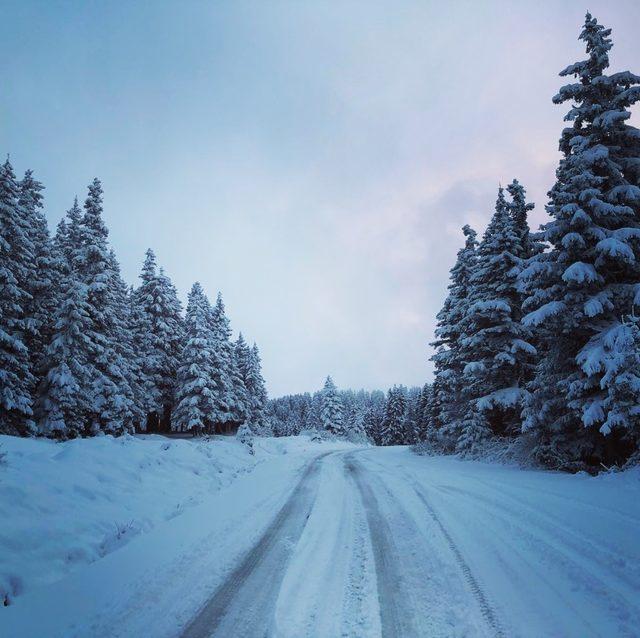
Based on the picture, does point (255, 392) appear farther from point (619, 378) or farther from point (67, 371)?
point (619, 378)

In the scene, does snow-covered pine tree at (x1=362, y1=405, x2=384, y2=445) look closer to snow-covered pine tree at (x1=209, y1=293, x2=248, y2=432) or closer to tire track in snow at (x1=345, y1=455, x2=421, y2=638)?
snow-covered pine tree at (x1=209, y1=293, x2=248, y2=432)

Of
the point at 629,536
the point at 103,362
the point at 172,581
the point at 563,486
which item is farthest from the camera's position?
the point at 103,362

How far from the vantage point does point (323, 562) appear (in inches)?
204

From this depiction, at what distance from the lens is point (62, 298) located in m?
23.7

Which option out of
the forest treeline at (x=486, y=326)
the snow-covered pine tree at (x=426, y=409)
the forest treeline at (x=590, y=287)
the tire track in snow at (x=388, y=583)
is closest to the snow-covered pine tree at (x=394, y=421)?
the snow-covered pine tree at (x=426, y=409)

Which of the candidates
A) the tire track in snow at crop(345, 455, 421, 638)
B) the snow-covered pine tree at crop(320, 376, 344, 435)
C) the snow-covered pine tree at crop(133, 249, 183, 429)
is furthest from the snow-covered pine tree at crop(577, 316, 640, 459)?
the snow-covered pine tree at crop(320, 376, 344, 435)

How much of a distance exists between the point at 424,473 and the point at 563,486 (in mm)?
4879

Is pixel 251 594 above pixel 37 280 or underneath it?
underneath

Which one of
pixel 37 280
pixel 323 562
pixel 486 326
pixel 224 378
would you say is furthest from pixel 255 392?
pixel 323 562

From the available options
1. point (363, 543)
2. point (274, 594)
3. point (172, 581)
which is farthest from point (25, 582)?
point (363, 543)

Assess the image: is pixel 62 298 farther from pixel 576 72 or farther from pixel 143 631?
pixel 576 72

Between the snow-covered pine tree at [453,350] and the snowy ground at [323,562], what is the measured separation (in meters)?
13.9

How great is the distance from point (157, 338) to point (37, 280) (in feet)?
48.5

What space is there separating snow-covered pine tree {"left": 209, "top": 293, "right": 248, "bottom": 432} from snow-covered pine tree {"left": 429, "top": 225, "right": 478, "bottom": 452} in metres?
20.7
